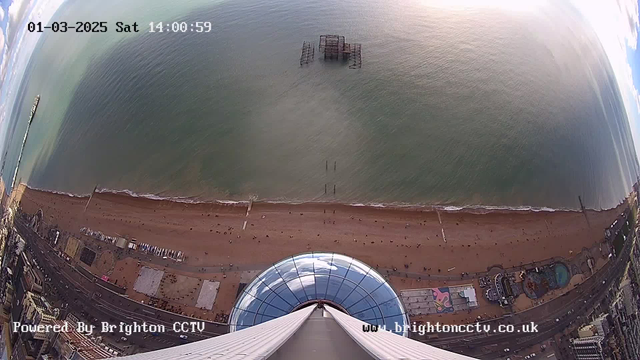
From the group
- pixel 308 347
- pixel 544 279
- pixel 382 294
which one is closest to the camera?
pixel 308 347

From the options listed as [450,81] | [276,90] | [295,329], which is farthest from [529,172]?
[295,329]

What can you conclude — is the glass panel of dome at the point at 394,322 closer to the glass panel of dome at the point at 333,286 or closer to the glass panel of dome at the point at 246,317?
the glass panel of dome at the point at 333,286

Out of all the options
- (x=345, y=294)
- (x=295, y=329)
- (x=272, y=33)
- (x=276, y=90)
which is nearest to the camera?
(x=295, y=329)

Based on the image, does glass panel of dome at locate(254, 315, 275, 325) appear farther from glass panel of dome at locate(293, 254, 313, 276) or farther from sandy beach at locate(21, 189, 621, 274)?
sandy beach at locate(21, 189, 621, 274)

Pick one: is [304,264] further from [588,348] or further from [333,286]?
[588,348]

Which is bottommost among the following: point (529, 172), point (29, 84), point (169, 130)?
point (529, 172)

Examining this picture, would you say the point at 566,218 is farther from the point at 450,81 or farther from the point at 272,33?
the point at 272,33

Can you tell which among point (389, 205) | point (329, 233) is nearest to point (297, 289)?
point (329, 233)

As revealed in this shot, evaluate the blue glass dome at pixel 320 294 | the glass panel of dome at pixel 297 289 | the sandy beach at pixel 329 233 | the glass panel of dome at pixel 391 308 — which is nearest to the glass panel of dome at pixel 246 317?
the blue glass dome at pixel 320 294
